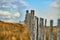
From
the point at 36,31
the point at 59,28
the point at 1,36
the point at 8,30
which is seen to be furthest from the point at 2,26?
the point at 59,28

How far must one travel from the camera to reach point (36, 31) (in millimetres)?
11812

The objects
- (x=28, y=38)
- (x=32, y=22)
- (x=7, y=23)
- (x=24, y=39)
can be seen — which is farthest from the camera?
(x=7, y=23)

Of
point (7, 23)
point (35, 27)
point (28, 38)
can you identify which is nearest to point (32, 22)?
point (35, 27)

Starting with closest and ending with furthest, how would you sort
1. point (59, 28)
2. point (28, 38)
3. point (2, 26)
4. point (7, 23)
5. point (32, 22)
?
1. point (59, 28)
2. point (32, 22)
3. point (28, 38)
4. point (2, 26)
5. point (7, 23)

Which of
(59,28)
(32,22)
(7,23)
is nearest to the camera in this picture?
(59,28)

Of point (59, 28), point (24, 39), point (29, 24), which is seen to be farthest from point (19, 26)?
point (59, 28)

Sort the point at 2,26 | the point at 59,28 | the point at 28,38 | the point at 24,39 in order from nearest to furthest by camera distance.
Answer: the point at 59,28 → the point at 28,38 → the point at 24,39 → the point at 2,26

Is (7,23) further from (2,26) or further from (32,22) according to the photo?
(32,22)

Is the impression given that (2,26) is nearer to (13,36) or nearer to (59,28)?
(13,36)

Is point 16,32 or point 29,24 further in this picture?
point 16,32

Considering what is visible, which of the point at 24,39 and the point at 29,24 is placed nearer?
the point at 29,24

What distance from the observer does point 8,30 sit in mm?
13867

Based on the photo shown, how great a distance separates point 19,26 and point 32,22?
12.2ft

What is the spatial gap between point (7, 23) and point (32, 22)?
4.40 metres
